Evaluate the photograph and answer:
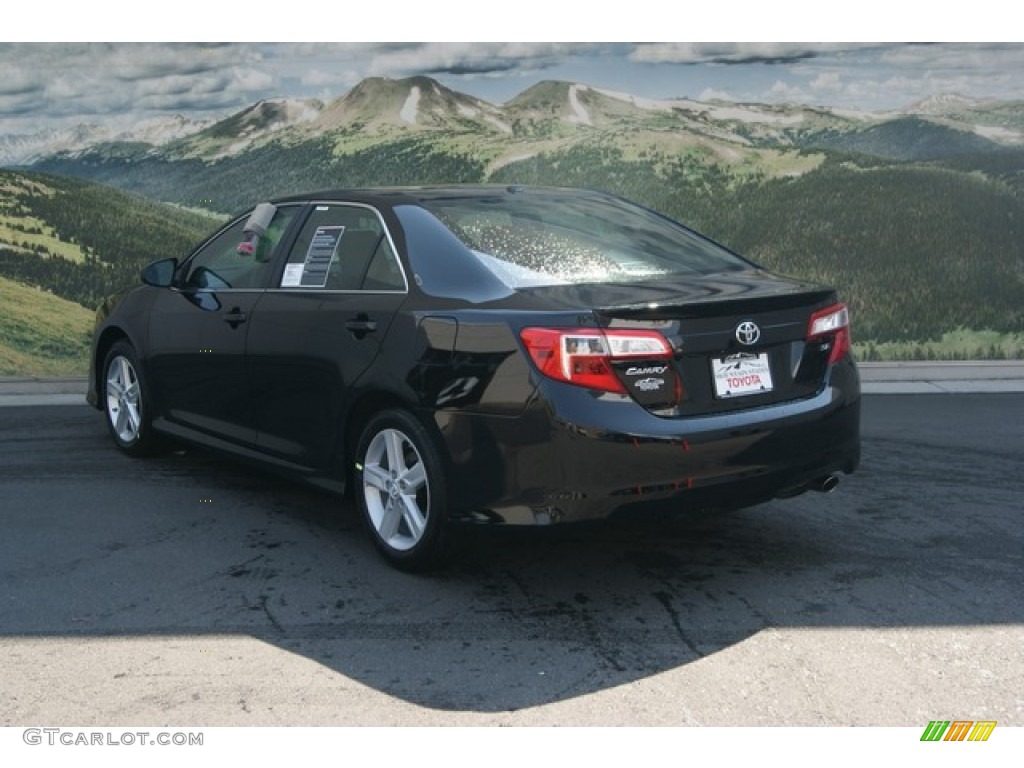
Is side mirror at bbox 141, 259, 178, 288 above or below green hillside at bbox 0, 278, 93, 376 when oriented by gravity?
above

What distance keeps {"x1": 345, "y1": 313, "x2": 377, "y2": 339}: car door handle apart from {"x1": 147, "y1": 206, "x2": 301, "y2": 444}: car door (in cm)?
88

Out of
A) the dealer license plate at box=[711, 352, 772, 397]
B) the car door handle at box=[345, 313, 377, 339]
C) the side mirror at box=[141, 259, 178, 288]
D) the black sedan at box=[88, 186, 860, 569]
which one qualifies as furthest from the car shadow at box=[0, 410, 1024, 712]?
the side mirror at box=[141, 259, 178, 288]

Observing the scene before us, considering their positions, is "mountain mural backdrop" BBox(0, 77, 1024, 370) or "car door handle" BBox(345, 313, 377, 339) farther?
"mountain mural backdrop" BBox(0, 77, 1024, 370)

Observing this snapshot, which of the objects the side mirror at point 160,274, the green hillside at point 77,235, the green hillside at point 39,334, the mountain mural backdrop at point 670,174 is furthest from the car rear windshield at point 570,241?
the green hillside at point 77,235

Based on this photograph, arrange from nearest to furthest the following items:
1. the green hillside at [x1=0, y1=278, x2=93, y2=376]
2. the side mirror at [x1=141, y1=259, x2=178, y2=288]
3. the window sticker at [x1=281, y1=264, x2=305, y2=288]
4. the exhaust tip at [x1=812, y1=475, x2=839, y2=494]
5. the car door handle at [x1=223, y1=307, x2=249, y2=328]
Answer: the exhaust tip at [x1=812, y1=475, x2=839, y2=494] < the window sticker at [x1=281, y1=264, x2=305, y2=288] < the car door handle at [x1=223, y1=307, x2=249, y2=328] < the side mirror at [x1=141, y1=259, x2=178, y2=288] < the green hillside at [x1=0, y1=278, x2=93, y2=376]

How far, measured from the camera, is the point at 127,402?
294 inches

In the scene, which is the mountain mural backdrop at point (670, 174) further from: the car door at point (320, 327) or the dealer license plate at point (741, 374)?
the dealer license plate at point (741, 374)

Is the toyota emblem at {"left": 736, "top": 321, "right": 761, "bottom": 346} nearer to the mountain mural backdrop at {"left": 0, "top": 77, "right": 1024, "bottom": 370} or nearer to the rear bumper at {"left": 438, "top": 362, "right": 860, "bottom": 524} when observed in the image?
the rear bumper at {"left": 438, "top": 362, "right": 860, "bottom": 524}

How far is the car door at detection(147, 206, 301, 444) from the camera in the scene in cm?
620

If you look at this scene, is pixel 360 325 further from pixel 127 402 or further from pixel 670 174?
pixel 670 174

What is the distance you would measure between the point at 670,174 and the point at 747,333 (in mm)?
7811

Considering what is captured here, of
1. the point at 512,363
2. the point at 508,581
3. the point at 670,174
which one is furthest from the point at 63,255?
the point at 512,363

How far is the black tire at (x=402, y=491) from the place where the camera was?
4.91m
